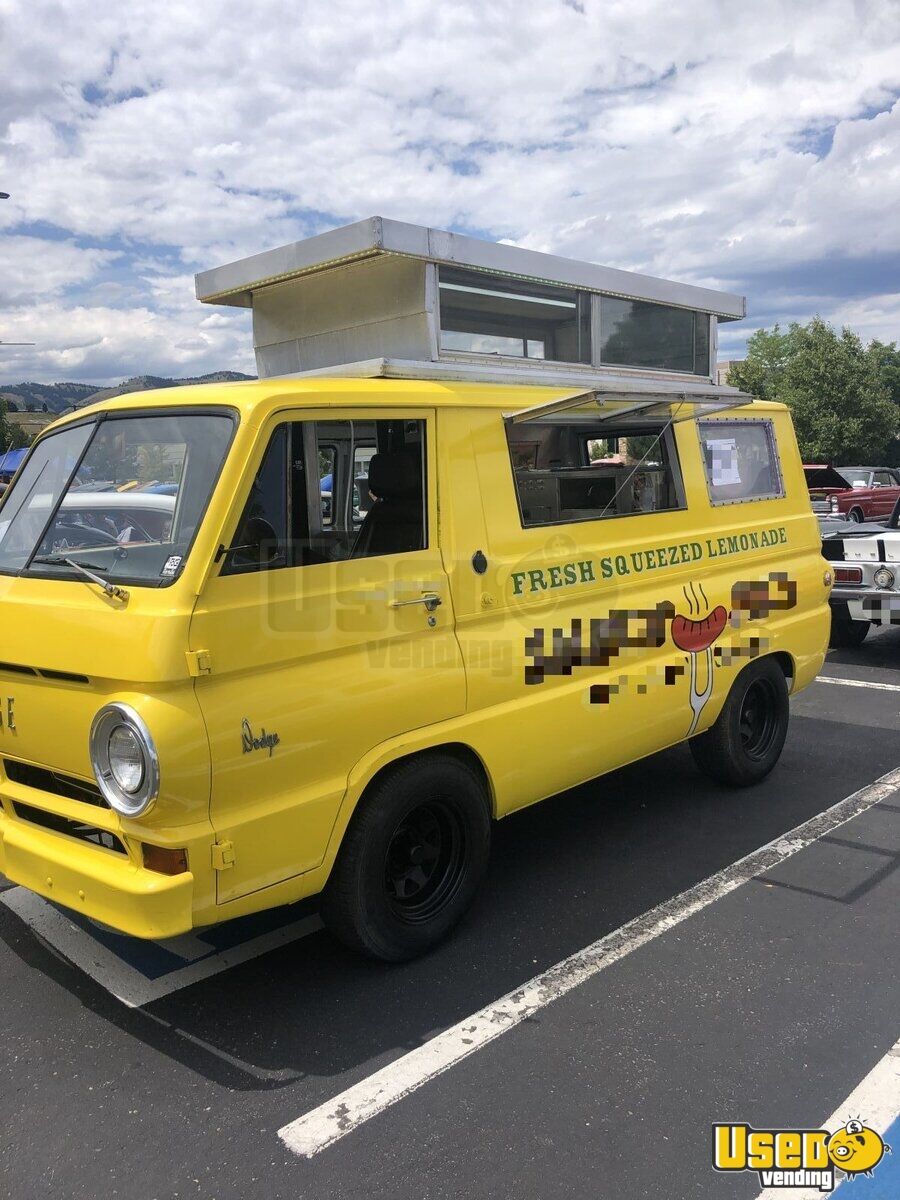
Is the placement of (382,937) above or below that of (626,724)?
below

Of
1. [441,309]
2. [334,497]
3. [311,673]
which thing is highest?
[441,309]

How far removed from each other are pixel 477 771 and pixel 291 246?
2.55m

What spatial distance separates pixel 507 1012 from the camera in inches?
125

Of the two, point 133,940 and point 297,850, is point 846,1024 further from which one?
point 133,940

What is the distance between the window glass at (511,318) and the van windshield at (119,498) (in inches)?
55.2

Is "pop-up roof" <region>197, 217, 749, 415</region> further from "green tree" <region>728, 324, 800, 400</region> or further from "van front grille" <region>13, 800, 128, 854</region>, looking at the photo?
"green tree" <region>728, 324, 800, 400</region>

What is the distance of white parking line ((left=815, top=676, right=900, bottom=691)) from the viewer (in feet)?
24.9

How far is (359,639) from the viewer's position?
3164 mm

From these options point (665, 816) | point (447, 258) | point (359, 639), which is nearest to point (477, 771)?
point (359, 639)

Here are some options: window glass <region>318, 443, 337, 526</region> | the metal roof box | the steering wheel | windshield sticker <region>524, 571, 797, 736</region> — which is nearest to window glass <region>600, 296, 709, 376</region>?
the metal roof box

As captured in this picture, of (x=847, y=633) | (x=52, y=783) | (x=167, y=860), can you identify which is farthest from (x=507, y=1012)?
(x=847, y=633)

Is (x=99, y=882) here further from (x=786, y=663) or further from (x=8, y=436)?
(x=8, y=436)

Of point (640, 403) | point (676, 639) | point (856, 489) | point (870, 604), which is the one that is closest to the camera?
point (640, 403)

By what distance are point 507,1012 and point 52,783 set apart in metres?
1.79
